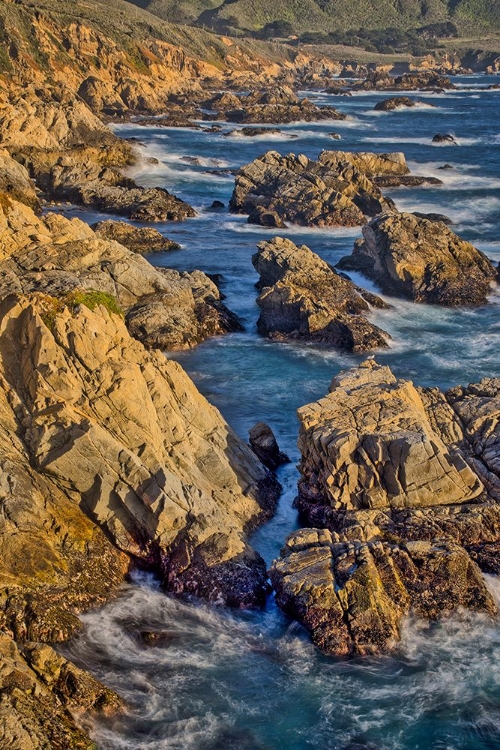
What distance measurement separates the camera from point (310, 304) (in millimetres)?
41656

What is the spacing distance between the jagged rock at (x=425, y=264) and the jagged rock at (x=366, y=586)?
26.4 metres

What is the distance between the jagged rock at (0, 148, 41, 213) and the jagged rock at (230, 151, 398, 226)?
14741mm

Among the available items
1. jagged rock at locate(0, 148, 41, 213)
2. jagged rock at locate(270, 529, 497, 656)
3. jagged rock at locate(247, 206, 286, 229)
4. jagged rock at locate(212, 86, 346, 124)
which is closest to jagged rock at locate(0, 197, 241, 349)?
jagged rock at locate(0, 148, 41, 213)

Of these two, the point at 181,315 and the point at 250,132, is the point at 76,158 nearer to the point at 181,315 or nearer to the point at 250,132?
the point at 250,132

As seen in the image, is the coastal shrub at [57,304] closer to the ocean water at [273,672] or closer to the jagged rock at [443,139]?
the ocean water at [273,672]

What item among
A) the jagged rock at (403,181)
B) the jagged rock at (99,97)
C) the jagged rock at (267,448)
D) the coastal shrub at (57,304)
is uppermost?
the jagged rock at (99,97)

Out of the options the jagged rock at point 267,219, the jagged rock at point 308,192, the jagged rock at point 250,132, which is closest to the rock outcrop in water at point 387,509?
the jagged rock at point 267,219

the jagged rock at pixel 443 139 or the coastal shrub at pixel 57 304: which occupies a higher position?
the coastal shrub at pixel 57 304

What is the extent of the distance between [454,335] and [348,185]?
83.7 ft

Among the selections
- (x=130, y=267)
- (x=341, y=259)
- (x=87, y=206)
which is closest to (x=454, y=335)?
(x=341, y=259)

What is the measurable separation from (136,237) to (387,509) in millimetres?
33839

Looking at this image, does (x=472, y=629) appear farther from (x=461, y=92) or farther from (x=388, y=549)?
(x=461, y=92)

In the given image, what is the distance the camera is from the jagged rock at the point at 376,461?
24594 millimetres

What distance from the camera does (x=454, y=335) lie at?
4288cm
